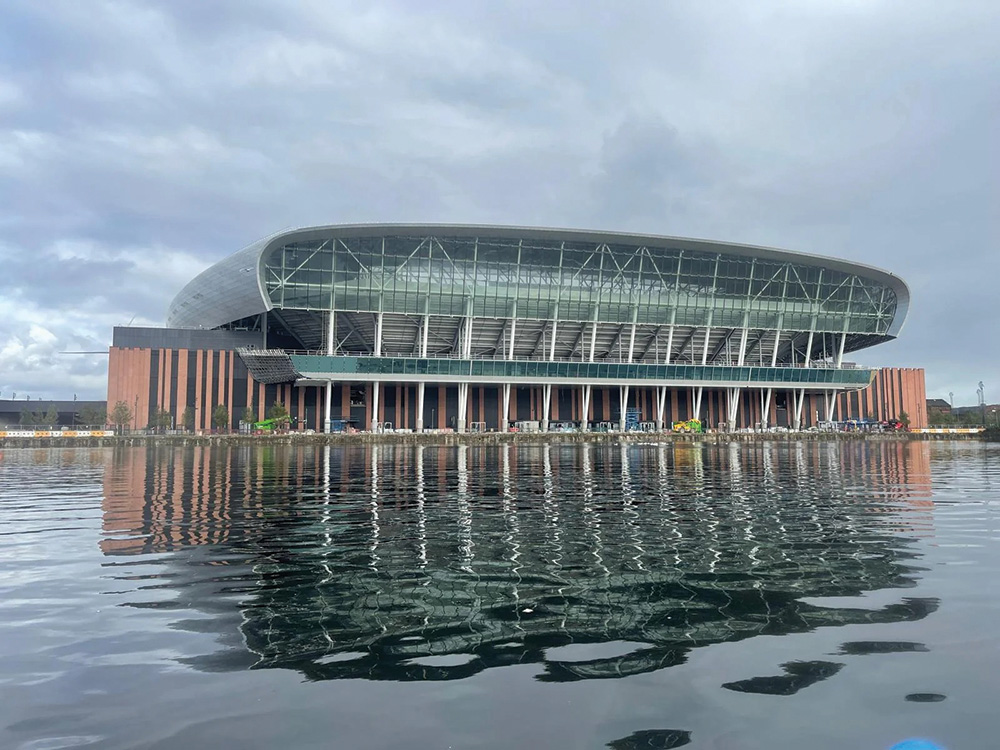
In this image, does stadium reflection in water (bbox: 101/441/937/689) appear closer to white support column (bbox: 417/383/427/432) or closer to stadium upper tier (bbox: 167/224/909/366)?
stadium upper tier (bbox: 167/224/909/366)

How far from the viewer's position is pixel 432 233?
96750 millimetres

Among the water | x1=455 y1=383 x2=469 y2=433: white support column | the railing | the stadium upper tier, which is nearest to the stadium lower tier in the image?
x1=455 y1=383 x2=469 y2=433: white support column

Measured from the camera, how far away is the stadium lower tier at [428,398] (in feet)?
337

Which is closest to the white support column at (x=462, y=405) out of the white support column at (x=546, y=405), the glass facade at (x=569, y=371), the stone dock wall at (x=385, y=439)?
the glass facade at (x=569, y=371)

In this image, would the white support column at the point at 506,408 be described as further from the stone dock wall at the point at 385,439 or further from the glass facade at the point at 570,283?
the stone dock wall at the point at 385,439

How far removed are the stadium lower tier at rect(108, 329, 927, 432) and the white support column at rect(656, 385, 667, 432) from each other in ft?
0.99

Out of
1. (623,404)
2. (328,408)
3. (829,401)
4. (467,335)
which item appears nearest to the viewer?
(328,408)

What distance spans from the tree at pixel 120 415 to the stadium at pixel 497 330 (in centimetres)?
328

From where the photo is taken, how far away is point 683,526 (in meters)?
16.6

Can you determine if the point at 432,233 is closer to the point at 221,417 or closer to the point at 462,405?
the point at 462,405

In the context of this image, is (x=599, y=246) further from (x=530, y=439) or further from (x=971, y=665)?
(x=971, y=665)

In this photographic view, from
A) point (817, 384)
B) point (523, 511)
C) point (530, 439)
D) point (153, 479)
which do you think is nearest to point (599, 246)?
point (530, 439)

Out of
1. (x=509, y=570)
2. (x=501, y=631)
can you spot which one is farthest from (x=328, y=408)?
(x=501, y=631)

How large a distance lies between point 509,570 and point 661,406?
4093 inches
